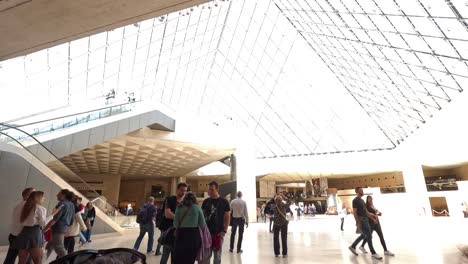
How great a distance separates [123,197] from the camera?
125 feet

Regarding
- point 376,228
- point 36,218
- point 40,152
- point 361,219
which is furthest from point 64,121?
point 376,228

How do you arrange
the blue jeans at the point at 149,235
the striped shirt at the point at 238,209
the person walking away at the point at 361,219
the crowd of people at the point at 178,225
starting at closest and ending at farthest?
the crowd of people at the point at 178,225, the person walking away at the point at 361,219, the blue jeans at the point at 149,235, the striped shirt at the point at 238,209

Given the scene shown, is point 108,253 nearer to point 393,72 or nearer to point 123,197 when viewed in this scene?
point 393,72

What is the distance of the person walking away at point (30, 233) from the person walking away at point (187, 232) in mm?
2619

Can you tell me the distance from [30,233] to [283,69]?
3192cm

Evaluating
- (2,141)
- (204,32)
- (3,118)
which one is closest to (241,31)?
(204,32)

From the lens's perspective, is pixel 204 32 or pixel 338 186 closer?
pixel 204 32

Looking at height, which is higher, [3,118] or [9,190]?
[3,118]

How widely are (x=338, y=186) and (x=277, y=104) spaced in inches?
865

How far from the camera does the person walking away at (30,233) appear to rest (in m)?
4.35

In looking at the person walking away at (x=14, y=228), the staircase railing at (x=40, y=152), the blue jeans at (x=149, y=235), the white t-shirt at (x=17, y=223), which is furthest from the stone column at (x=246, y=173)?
the white t-shirt at (x=17, y=223)

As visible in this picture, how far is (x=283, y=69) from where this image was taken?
1314 inches

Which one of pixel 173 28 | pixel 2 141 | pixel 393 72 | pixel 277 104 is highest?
pixel 173 28

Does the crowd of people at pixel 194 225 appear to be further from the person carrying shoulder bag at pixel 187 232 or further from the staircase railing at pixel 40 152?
the staircase railing at pixel 40 152
